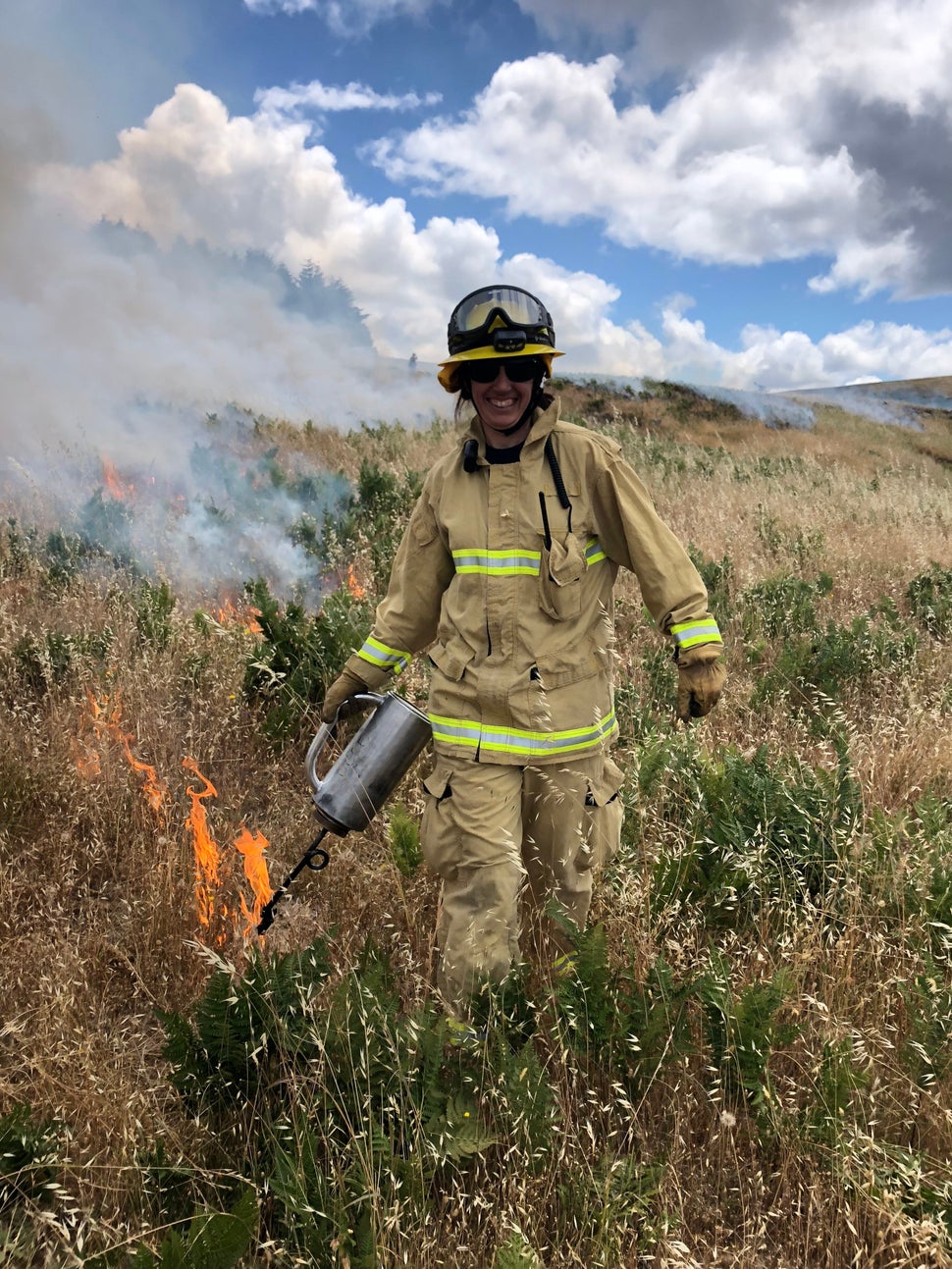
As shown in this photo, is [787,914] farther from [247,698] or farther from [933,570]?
[933,570]

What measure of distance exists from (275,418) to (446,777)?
1284cm

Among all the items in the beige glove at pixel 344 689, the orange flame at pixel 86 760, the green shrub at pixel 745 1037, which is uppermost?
the beige glove at pixel 344 689

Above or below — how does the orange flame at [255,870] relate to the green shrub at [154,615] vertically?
below

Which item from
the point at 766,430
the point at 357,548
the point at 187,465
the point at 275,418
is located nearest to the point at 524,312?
the point at 357,548

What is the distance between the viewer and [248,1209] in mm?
1634

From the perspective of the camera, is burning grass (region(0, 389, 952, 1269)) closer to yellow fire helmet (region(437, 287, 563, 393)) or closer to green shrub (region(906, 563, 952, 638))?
green shrub (region(906, 563, 952, 638))

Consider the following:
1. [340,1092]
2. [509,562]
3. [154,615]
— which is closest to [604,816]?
[509,562]

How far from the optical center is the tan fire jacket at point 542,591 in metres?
2.46

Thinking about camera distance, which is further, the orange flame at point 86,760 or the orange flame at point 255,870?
the orange flame at point 86,760

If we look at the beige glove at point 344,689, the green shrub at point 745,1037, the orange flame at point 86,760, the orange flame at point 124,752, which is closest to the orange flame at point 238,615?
the orange flame at point 124,752

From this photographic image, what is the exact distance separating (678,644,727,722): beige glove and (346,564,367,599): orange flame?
3946 millimetres

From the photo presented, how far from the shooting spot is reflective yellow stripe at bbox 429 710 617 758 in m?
2.46

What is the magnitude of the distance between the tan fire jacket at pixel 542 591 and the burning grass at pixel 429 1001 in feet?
2.11

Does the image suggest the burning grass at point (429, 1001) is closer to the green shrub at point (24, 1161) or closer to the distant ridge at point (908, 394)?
the green shrub at point (24, 1161)
